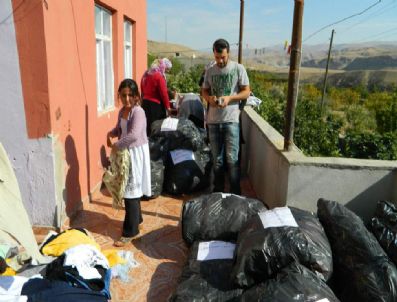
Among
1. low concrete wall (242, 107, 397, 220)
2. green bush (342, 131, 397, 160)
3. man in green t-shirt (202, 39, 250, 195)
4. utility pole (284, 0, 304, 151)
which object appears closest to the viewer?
low concrete wall (242, 107, 397, 220)

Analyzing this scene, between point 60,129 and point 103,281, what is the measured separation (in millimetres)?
1555

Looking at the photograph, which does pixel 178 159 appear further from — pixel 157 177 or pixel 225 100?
pixel 225 100

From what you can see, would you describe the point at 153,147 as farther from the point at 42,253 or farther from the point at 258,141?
the point at 42,253

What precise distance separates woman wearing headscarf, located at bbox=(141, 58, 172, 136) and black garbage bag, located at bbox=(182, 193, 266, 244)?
285 cm

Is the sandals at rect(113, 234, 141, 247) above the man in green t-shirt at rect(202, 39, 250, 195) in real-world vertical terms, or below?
below

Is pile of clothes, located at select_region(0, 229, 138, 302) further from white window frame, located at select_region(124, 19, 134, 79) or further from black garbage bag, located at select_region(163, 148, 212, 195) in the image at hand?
white window frame, located at select_region(124, 19, 134, 79)

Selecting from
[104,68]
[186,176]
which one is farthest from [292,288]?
[104,68]

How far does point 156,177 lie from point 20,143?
64.6 inches

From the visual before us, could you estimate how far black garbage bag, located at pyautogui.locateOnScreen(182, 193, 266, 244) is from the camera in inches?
116

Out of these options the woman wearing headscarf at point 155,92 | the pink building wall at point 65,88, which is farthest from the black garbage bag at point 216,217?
the woman wearing headscarf at point 155,92

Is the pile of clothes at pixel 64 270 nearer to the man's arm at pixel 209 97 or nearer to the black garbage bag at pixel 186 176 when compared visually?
the black garbage bag at pixel 186 176

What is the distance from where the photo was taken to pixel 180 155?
4594mm

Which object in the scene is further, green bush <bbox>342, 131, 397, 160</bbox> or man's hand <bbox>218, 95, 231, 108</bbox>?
green bush <bbox>342, 131, 397, 160</bbox>

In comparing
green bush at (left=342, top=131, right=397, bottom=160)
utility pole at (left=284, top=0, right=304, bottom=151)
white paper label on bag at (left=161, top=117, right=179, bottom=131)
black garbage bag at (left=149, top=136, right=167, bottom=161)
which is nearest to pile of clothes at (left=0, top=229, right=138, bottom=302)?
black garbage bag at (left=149, top=136, right=167, bottom=161)
